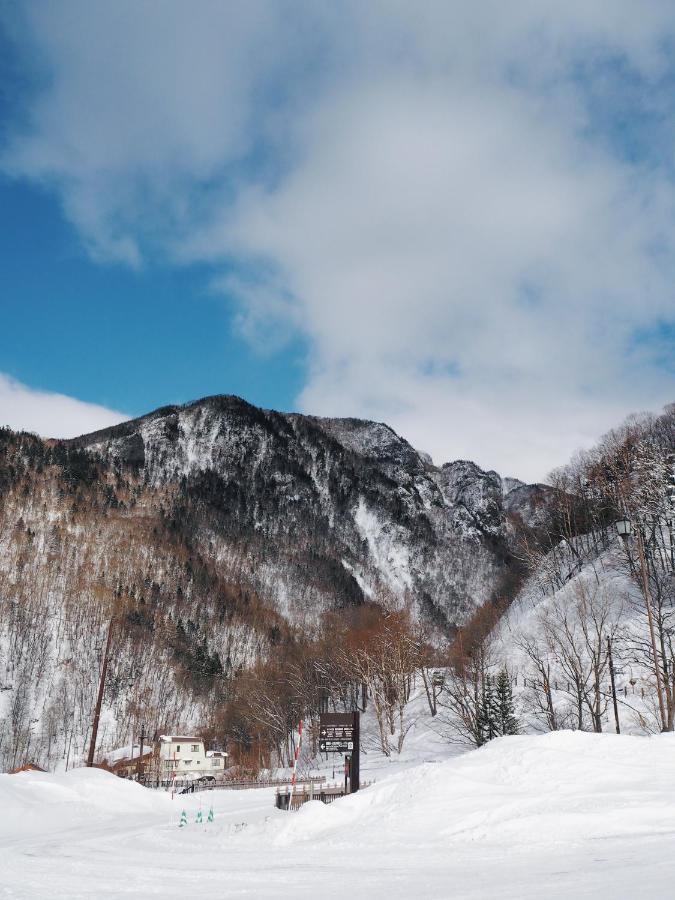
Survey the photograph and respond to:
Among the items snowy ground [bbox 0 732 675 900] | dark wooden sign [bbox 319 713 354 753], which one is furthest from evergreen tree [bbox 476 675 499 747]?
snowy ground [bbox 0 732 675 900]

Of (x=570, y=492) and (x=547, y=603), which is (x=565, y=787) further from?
(x=570, y=492)

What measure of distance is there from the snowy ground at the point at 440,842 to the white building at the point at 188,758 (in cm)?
5120

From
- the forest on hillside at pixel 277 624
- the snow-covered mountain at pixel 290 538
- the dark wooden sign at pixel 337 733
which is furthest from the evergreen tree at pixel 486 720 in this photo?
the snow-covered mountain at pixel 290 538

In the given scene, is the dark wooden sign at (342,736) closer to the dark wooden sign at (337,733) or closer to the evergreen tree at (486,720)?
the dark wooden sign at (337,733)

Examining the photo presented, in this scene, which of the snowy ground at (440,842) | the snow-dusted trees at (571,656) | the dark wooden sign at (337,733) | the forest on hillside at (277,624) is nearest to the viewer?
the snowy ground at (440,842)

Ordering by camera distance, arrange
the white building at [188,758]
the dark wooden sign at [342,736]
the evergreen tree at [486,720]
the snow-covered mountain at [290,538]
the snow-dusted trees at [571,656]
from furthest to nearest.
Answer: the snow-covered mountain at [290,538] → the white building at [188,758] → the evergreen tree at [486,720] → the snow-dusted trees at [571,656] → the dark wooden sign at [342,736]

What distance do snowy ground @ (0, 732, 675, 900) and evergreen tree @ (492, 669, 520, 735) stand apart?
22460mm

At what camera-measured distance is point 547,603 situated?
180 feet

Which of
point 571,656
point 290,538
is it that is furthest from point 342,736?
point 290,538

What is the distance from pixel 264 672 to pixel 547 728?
1606 inches

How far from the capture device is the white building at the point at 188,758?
66525mm

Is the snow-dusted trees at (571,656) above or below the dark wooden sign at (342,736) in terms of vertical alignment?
above

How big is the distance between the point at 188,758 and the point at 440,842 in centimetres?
6697

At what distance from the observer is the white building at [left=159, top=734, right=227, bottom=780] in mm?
66525
